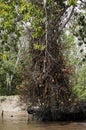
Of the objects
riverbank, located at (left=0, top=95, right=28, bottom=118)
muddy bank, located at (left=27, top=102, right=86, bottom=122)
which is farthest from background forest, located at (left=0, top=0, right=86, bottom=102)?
riverbank, located at (left=0, top=95, right=28, bottom=118)

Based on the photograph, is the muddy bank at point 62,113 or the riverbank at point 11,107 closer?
the muddy bank at point 62,113

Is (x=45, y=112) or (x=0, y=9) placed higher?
(x=0, y=9)

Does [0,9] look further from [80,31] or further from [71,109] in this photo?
[71,109]

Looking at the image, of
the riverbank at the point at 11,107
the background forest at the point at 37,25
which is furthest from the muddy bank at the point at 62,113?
the riverbank at the point at 11,107

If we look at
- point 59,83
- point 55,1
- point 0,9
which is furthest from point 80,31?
point 0,9

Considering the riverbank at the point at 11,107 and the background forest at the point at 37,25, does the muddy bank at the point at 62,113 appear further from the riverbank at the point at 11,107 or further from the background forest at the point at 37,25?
the riverbank at the point at 11,107

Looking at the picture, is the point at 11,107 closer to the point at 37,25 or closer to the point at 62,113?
the point at 62,113

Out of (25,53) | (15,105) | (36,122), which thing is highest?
(25,53)

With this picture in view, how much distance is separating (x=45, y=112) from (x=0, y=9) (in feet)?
29.4

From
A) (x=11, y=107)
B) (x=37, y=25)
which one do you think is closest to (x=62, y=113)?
(x=11, y=107)

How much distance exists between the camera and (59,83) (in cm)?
1692

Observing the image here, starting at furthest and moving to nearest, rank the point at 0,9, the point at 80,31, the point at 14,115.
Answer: the point at 14,115 < the point at 80,31 < the point at 0,9

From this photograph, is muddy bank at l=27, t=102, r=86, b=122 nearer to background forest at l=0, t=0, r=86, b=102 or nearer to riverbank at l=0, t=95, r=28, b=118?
background forest at l=0, t=0, r=86, b=102

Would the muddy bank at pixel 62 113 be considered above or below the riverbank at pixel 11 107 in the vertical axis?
below
